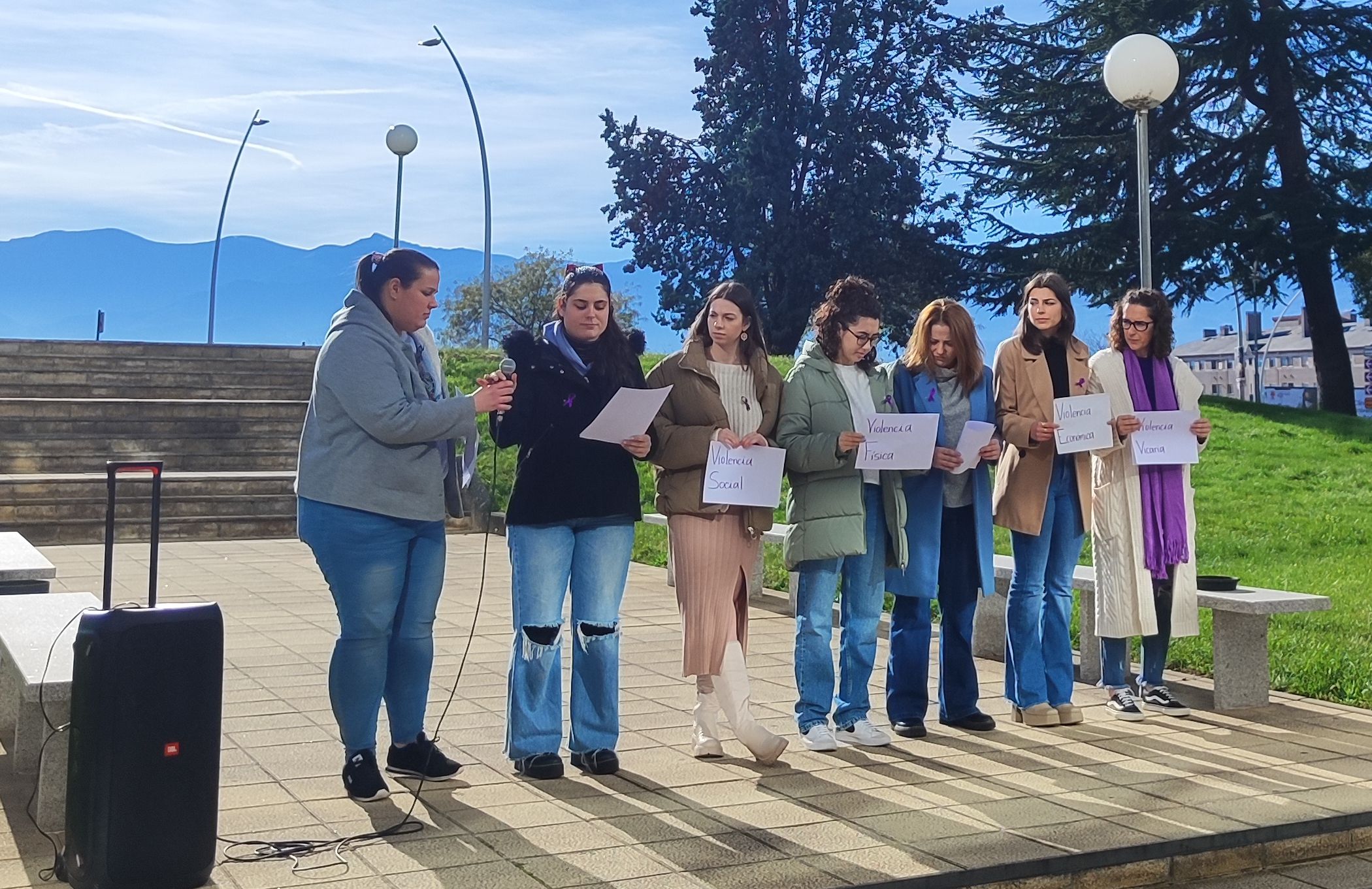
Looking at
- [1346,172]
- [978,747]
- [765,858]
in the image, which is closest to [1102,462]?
[978,747]

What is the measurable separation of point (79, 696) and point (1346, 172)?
28.6 metres

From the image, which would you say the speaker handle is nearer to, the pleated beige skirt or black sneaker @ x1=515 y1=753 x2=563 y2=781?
black sneaker @ x1=515 y1=753 x2=563 y2=781

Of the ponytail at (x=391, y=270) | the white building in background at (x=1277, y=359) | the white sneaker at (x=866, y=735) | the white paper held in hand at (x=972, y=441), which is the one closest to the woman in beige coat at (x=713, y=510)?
the white sneaker at (x=866, y=735)

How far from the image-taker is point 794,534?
654cm

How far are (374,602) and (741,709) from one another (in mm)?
1651

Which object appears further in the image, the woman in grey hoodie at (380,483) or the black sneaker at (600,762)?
the black sneaker at (600,762)

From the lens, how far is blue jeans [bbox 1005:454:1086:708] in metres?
7.12

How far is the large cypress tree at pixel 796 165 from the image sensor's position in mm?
38500

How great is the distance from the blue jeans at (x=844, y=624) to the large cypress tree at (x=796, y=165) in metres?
30.3

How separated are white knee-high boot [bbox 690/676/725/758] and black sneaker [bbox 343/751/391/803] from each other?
1453 millimetres

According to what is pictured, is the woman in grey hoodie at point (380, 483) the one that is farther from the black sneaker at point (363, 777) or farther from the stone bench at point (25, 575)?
the stone bench at point (25, 575)

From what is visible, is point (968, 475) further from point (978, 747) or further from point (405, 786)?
point (405, 786)

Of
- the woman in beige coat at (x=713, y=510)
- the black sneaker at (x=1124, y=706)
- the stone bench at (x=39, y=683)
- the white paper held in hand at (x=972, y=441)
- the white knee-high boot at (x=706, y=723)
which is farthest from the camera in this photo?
the black sneaker at (x=1124, y=706)

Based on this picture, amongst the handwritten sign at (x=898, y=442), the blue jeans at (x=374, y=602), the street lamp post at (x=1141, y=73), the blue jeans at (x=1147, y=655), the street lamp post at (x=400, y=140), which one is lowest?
the blue jeans at (x=1147, y=655)
